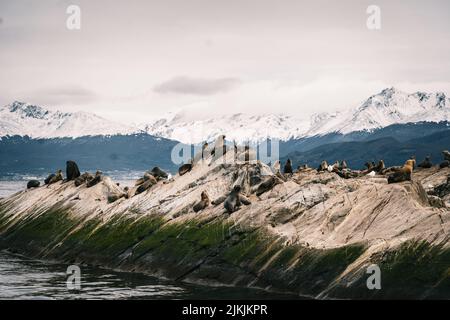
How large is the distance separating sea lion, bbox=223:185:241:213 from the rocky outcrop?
47cm

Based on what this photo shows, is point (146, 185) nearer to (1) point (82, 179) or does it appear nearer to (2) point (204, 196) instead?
(1) point (82, 179)

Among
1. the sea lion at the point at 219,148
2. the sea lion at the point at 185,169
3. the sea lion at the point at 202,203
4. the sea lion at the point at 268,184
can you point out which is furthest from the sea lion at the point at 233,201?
the sea lion at the point at 185,169

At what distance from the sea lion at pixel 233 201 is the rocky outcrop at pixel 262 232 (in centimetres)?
47

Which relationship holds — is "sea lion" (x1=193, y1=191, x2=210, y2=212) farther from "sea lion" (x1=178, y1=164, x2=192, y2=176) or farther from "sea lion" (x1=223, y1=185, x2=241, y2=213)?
"sea lion" (x1=178, y1=164, x2=192, y2=176)

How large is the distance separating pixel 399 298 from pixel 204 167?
2634cm

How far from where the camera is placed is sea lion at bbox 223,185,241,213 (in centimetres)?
4862

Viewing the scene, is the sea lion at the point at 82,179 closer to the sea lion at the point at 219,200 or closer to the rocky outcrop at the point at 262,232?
the rocky outcrop at the point at 262,232

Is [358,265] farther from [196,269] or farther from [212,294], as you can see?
[196,269]

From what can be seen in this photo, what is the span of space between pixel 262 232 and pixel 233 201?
4.48 meters

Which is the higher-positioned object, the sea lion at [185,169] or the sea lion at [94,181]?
the sea lion at [185,169]

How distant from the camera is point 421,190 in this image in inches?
1704

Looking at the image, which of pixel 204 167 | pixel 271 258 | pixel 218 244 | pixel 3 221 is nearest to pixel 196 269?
pixel 218 244

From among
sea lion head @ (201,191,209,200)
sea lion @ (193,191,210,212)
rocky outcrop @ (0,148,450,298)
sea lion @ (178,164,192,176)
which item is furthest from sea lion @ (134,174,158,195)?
sea lion head @ (201,191,209,200)

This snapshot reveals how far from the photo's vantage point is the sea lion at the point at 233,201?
48.6 metres
